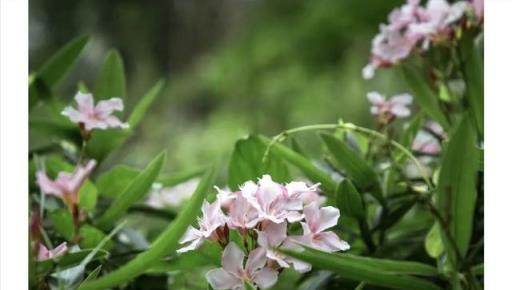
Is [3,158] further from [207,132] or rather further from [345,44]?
[345,44]

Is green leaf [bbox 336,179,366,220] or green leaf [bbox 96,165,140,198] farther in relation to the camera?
green leaf [bbox 96,165,140,198]

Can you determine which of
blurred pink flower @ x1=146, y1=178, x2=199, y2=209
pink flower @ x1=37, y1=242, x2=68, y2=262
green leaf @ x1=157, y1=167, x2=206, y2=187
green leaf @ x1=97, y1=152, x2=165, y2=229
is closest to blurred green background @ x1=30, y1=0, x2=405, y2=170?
blurred pink flower @ x1=146, y1=178, x2=199, y2=209

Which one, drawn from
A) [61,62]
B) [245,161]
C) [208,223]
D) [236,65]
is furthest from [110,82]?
[236,65]

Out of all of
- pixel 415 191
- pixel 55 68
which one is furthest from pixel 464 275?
pixel 55 68

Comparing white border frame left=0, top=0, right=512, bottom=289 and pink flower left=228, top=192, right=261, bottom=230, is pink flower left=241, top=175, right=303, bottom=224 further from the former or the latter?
white border frame left=0, top=0, right=512, bottom=289

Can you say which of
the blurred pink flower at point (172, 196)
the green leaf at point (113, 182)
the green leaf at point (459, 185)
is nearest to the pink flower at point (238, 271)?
the green leaf at point (459, 185)

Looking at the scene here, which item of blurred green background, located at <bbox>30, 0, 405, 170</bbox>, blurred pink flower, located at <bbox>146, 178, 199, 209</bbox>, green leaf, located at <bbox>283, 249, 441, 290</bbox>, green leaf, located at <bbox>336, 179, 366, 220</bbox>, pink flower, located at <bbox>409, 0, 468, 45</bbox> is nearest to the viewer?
green leaf, located at <bbox>283, 249, 441, 290</bbox>
